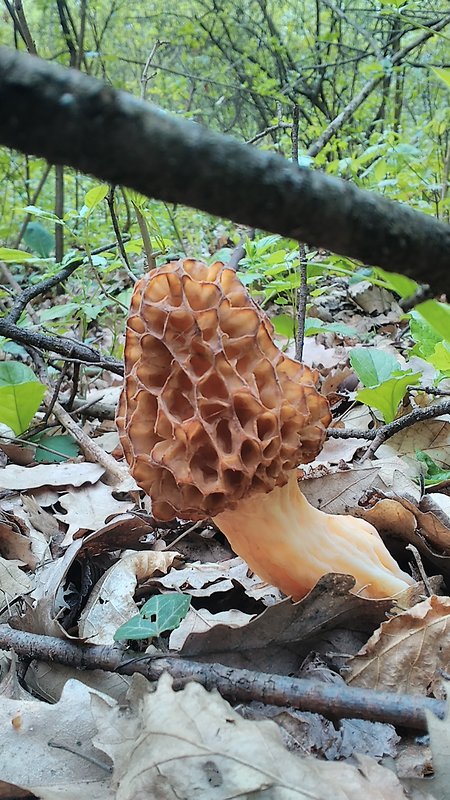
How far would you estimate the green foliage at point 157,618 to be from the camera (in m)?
1.93

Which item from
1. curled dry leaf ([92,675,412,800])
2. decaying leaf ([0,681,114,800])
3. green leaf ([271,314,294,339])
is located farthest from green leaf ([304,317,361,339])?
curled dry leaf ([92,675,412,800])

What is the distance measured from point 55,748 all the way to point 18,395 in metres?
2.40

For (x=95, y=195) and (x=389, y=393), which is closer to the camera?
(x=389, y=393)

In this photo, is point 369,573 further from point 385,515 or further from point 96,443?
point 96,443

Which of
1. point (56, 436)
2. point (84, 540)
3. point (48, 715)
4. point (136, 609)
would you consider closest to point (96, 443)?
point (56, 436)

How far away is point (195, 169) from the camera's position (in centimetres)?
78

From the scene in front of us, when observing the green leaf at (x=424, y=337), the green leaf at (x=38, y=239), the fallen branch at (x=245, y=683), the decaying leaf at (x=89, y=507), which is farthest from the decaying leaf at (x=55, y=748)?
the green leaf at (x=38, y=239)

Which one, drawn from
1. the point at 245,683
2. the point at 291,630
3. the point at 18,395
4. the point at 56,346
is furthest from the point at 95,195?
the point at 245,683

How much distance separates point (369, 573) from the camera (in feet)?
7.45

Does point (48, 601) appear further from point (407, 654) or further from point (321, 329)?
point (321, 329)

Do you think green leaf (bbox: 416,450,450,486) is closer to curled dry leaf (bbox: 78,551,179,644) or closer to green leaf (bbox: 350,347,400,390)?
green leaf (bbox: 350,347,400,390)

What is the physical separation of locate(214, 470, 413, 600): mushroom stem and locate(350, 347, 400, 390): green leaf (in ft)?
3.98

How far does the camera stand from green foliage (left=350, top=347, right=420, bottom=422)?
324 cm

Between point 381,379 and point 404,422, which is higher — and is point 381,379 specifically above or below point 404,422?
above
